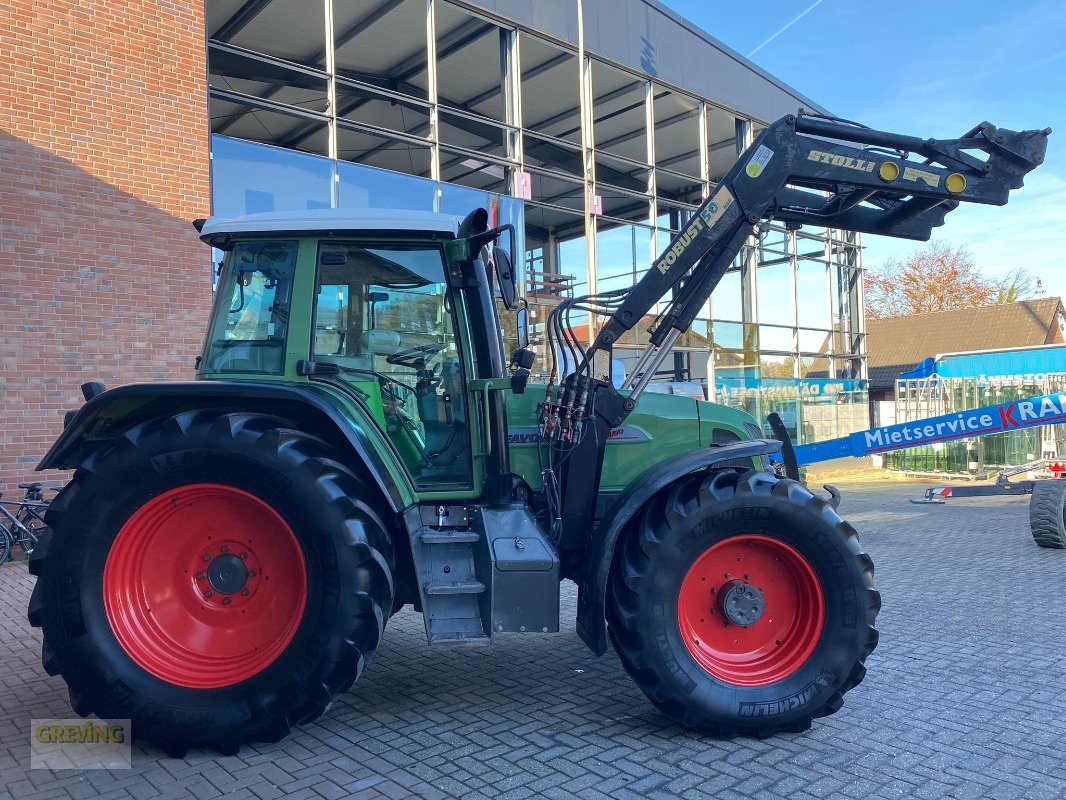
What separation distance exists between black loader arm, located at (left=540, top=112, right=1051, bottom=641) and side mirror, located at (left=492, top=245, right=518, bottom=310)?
1.33ft

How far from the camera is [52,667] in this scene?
12.0 ft

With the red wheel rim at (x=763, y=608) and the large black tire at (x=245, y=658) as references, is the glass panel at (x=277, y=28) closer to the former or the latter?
the large black tire at (x=245, y=658)

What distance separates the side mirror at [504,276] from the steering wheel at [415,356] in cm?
42

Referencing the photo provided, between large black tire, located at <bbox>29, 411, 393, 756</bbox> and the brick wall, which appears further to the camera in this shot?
the brick wall

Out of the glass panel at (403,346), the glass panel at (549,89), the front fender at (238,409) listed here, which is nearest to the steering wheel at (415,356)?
the glass panel at (403,346)

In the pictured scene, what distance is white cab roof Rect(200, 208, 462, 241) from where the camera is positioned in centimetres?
407

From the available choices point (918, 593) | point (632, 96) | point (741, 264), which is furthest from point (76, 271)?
point (741, 264)

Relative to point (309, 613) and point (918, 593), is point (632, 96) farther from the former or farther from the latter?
point (309, 613)

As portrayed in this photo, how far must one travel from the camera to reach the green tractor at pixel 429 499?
3682 millimetres

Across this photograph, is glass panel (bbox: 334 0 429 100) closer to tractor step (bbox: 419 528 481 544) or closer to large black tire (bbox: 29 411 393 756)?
large black tire (bbox: 29 411 393 756)

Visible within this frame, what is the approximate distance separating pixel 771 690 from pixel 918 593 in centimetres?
365

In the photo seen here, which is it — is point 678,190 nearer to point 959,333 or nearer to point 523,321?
point 523,321

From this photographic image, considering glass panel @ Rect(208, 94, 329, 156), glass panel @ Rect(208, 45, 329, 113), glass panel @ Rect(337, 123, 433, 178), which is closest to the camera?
glass panel @ Rect(208, 45, 329, 113)

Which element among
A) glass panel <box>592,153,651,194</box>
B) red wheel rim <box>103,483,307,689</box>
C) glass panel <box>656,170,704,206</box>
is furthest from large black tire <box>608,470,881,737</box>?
glass panel <box>656,170,704,206</box>
